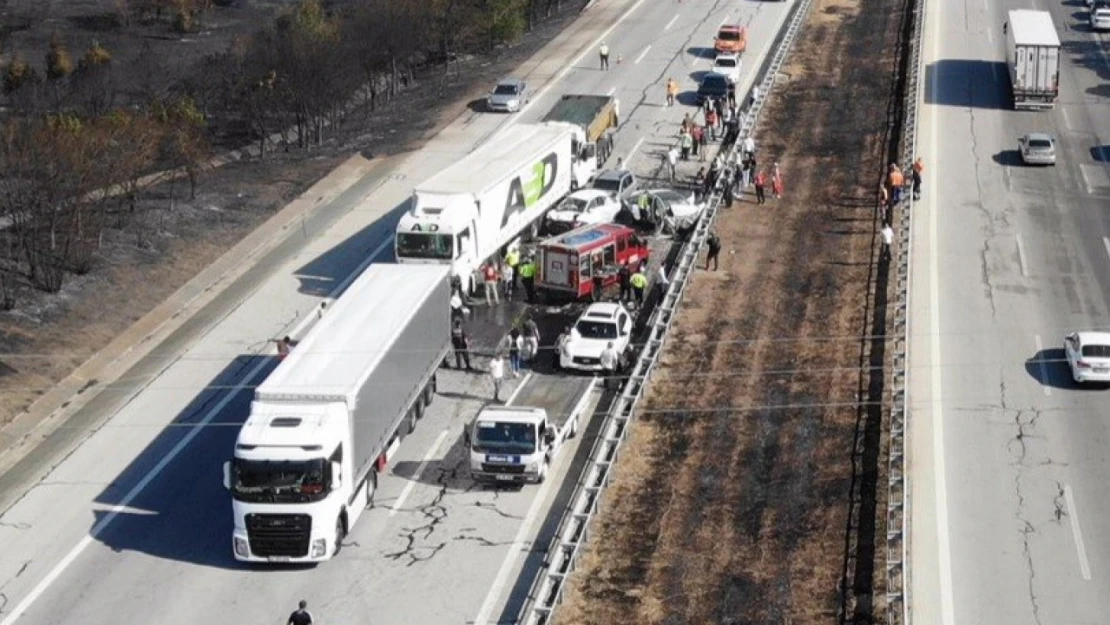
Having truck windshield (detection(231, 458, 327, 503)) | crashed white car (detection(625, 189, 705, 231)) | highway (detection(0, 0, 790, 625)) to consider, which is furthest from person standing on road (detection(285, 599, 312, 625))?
crashed white car (detection(625, 189, 705, 231))

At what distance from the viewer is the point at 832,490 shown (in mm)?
41219

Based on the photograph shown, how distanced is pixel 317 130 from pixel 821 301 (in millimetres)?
31510

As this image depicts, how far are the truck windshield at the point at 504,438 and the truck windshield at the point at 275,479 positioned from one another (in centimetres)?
542

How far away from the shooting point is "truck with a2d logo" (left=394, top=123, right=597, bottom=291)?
5462cm

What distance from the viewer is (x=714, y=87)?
7925 centimetres

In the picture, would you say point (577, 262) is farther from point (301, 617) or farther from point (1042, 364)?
point (301, 617)

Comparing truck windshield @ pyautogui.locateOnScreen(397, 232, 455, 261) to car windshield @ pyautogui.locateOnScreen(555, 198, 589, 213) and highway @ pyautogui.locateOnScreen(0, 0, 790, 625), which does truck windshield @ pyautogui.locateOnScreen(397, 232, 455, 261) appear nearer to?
highway @ pyautogui.locateOnScreen(0, 0, 790, 625)

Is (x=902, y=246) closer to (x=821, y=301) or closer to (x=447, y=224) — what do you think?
(x=821, y=301)

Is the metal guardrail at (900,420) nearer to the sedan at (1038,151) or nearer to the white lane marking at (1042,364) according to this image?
the white lane marking at (1042,364)

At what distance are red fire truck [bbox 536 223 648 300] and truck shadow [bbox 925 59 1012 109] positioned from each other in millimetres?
29246

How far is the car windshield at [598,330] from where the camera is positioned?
5012 centimetres

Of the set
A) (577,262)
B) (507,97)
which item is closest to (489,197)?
(577,262)

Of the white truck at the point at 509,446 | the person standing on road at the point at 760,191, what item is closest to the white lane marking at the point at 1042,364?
the white truck at the point at 509,446

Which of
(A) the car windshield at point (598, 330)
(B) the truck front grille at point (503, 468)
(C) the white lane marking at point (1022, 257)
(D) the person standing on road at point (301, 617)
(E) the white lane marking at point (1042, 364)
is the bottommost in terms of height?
(C) the white lane marking at point (1022, 257)
